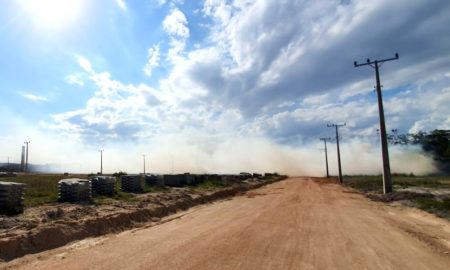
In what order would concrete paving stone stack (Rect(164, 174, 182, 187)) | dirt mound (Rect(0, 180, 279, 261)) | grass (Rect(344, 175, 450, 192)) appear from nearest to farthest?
dirt mound (Rect(0, 180, 279, 261))
concrete paving stone stack (Rect(164, 174, 182, 187))
grass (Rect(344, 175, 450, 192))

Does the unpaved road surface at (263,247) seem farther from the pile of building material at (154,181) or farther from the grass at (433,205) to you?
the pile of building material at (154,181)

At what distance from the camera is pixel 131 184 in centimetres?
2962

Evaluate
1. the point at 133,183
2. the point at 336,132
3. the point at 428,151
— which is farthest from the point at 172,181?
the point at 428,151

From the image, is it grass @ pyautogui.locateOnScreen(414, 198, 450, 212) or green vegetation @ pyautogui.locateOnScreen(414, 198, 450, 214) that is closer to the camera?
green vegetation @ pyautogui.locateOnScreen(414, 198, 450, 214)

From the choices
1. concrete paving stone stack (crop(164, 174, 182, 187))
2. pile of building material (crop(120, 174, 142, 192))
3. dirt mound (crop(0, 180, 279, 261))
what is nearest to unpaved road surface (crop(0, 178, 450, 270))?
dirt mound (crop(0, 180, 279, 261))

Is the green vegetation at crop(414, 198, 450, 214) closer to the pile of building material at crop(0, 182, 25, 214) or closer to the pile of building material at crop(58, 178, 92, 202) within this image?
the pile of building material at crop(58, 178, 92, 202)

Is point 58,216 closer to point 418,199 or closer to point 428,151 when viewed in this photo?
point 418,199

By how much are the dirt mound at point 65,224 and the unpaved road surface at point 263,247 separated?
61cm

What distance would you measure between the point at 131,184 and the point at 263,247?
20736 mm

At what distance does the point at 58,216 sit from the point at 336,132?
59.9 meters

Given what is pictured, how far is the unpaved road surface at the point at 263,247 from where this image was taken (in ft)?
29.8

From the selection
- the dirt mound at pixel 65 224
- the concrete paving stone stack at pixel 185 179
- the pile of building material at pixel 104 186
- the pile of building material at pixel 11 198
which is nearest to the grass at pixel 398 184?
the concrete paving stone stack at pixel 185 179

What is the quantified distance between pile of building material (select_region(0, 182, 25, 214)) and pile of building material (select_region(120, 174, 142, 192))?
13568 mm

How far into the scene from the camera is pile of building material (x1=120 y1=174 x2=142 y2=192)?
96.9ft
